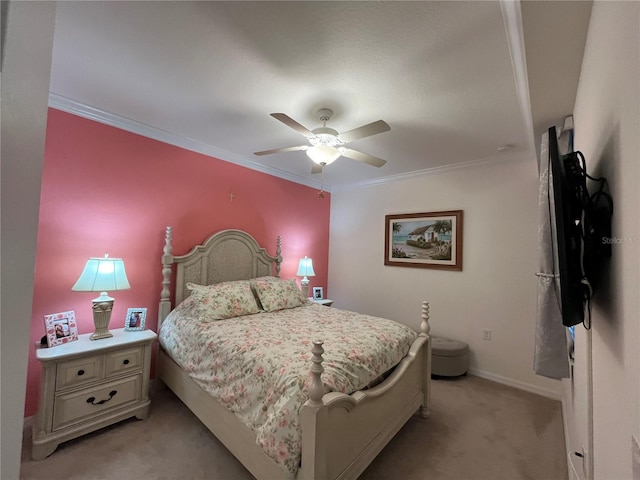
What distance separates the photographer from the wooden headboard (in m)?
2.70

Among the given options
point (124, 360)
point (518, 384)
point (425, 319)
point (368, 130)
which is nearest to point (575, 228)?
point (368, 130)

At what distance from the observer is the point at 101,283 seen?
2.05 metres

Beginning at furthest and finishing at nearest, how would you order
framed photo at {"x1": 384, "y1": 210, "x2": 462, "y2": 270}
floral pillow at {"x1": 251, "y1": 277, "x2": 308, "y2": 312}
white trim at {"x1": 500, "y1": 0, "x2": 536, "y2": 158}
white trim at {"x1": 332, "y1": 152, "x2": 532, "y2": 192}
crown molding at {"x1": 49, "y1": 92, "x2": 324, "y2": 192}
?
framed photo at {"x1": 384, "y1": 210, "x2": 462, "y2": 270}
white trim at {"x1": 332, "y1": 152, "x2": 532, "y2": 192}
floral pillow at {"x1": 251, "y1": 277, "x2": 308, "y2": 312}
crown molding at {"x1": 49, "y1": 92, "x2": 324, "y2": 192}
white trim at {"x1": 500, "y1": 0, "x2": 536, "y2": 158}

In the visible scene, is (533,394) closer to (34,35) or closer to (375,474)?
(375,474)

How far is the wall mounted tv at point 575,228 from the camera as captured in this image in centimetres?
83

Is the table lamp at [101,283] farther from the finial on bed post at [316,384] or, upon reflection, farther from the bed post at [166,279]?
the finial on bed post at [316,384]

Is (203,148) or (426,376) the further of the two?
(203,148)

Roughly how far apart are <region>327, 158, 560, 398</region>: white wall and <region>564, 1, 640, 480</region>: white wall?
2129 millimetres

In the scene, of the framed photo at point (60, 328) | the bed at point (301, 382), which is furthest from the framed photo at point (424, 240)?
the framed photo at point (60, 328)

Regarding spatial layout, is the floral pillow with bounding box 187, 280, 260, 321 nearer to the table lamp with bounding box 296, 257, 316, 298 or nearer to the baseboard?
the table lamp with bounding box 296, 257, 316, 298

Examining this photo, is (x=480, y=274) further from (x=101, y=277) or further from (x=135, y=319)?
(x=101, y=277)

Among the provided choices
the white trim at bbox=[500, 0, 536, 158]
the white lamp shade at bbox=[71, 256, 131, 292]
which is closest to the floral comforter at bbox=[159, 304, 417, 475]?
the white lamp shade at bbox=[71, 256, 131, 292]

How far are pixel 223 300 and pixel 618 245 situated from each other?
2.54 metres

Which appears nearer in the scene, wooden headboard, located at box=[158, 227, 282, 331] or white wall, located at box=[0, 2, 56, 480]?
white wall, located at box=[0, 2, 56, 480]
